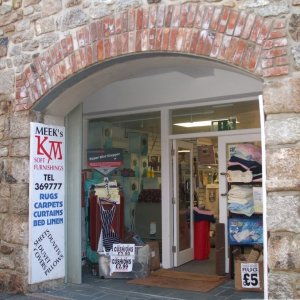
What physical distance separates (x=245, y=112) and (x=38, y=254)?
374 cm

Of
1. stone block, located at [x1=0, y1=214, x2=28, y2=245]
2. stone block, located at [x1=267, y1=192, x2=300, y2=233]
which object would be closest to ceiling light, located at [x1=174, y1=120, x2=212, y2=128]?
stone block, located at [x1=0, y1=214, x2=28, y2=245]

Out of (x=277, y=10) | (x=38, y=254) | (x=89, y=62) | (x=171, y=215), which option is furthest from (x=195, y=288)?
(x=277, y=10)

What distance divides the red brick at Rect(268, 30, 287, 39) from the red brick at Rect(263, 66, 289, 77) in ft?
0.99

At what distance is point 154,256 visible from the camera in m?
7.48

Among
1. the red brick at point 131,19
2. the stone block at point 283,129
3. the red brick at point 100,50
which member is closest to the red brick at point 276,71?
the stone block at point 283,129

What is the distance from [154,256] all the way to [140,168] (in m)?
1.98

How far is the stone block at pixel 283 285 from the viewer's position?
4082 millimetres

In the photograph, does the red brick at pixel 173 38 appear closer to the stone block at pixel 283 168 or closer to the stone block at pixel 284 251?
the stone block at pixel 283 168

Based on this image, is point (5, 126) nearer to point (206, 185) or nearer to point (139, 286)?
point (139, 286)

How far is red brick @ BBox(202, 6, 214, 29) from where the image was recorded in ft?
15.5

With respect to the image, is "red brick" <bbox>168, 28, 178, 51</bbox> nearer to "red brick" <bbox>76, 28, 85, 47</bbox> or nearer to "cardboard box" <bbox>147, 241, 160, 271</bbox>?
"red brick" <bbox>76, 28, 85, 47</bbox>

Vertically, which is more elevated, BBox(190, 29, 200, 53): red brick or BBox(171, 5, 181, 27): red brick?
BBox(171, 5, 181, 27): red brick

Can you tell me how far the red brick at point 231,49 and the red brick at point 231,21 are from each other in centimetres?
9

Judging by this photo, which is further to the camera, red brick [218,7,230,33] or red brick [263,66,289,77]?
red brick [218,7,230,33]
